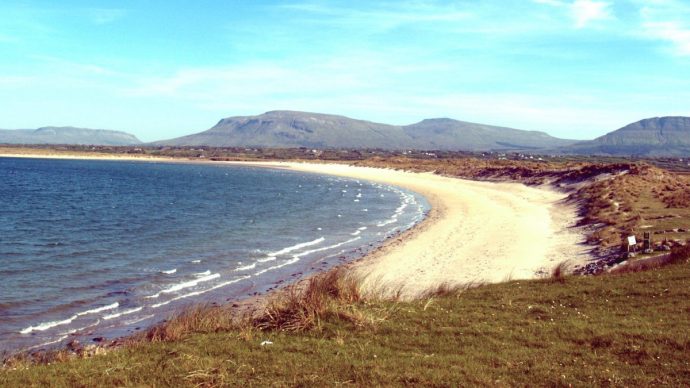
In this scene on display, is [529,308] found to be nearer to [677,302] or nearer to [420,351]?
[677,302]

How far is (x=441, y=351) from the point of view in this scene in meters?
9.38

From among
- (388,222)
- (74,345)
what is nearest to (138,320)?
(74,345)

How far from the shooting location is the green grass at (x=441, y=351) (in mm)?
8148

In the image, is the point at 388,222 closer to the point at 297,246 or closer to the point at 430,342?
the point at 297,246

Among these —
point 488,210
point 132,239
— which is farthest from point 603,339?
point 488,210

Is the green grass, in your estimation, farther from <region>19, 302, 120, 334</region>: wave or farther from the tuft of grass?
<region>19, 302, 120, 334</region>: wave

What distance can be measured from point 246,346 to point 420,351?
3.11 metres

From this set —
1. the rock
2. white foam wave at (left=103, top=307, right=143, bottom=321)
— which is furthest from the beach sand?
white foam wave at (left=103, top=307, right=143, bottom=321)

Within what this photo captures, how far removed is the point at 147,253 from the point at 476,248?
16.9m

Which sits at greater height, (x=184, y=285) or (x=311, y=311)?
(x=311, y=311)

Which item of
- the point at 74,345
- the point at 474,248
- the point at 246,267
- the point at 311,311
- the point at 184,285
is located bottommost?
the point at 246,267

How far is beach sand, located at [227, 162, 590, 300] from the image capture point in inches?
789

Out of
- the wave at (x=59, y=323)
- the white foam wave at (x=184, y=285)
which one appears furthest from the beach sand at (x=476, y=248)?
the wave at (x=59, y=323)

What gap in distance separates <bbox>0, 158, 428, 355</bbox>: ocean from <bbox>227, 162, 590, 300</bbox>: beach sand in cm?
256
